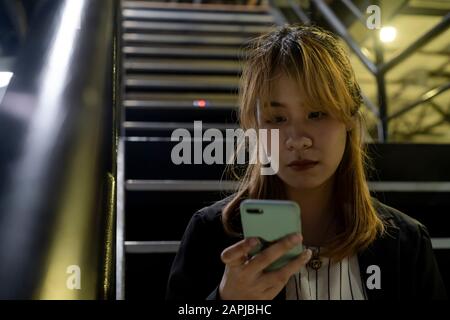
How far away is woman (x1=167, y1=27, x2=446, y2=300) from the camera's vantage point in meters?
0.84

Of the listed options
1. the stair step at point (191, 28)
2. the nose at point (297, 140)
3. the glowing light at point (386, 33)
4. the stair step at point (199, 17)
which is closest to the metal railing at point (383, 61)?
the glowing light at point (386, 33)

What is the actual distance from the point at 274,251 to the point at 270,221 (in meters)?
0.04

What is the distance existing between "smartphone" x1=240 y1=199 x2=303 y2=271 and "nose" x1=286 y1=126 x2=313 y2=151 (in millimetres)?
215

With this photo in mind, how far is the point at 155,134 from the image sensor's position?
2.25 metres

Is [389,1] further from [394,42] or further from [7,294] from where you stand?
[7,294]

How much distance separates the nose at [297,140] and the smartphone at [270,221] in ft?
0.71

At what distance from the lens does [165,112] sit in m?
2.59

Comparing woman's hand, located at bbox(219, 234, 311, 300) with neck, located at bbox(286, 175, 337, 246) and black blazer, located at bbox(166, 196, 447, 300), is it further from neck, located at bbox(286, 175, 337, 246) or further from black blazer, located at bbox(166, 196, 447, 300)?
neck, located at bbox(286, 175, 337, 246)

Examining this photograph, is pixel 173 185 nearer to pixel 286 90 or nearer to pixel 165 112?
pixel 286 90

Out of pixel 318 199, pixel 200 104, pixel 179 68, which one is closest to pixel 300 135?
pixel 318 199

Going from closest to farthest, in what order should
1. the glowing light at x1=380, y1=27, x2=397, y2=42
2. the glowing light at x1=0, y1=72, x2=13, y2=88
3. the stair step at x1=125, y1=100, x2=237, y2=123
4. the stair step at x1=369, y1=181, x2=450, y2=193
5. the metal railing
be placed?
the glowing light at x1=0, y1=72, x2=13, y2=88 → the stair step at x1=369, y1=181, x2=450, y2=193 → the metal railing → the glowing light at x1=380, y1=27, x2=397, y2=42 → the stair step at x1=125, y1=100, x2=237, y2=123

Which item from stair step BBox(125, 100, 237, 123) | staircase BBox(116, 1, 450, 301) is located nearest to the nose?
staircase BBox(116, 1, 450, 301)

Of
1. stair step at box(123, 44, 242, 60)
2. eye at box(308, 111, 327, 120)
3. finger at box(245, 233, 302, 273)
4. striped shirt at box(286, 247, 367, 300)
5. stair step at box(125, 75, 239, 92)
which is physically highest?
stair step at box(123, 44, 242, 60)

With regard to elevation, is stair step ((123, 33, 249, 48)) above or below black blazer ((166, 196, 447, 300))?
above
